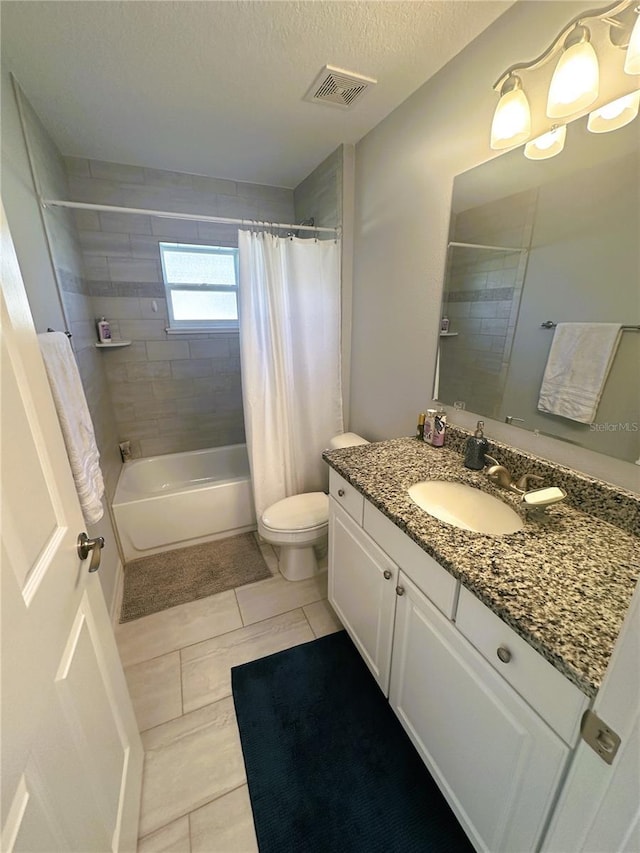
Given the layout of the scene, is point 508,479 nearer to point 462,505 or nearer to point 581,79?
point 462,505

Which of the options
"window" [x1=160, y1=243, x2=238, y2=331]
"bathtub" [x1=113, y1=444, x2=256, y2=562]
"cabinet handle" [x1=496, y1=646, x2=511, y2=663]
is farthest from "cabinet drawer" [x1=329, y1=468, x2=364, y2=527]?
"window" [x1=160, y1=243, x2=238, y2=331]

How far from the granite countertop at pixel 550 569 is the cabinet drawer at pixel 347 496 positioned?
92mm

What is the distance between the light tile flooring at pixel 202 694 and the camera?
1032 millimetres

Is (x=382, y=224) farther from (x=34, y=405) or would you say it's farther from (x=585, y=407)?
(x=34, y=405)

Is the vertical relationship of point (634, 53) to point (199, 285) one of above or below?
above

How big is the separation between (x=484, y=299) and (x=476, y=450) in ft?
1.94

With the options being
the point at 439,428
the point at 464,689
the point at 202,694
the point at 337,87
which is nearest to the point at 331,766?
the point at 202,694

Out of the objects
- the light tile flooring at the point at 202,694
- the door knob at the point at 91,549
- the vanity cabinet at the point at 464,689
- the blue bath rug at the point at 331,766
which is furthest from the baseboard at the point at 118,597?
the vanity cabinet at the point at 464,689

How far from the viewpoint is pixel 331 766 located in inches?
45.7

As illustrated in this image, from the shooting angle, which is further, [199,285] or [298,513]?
[199,285]

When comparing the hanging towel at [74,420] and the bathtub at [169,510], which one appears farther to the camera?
the bathtub at [169,510]

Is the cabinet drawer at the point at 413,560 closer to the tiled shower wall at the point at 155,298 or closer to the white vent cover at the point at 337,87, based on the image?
the white vent cover at the point at 337,87

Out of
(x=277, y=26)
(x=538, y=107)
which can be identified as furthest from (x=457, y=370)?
(x=277, y=26)

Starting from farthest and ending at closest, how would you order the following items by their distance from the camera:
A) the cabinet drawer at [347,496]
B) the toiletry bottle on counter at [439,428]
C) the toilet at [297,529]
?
the toilet at [297,529], the toiletry bottle on counter at [439,428], the cabinet drawer at [347,496]
